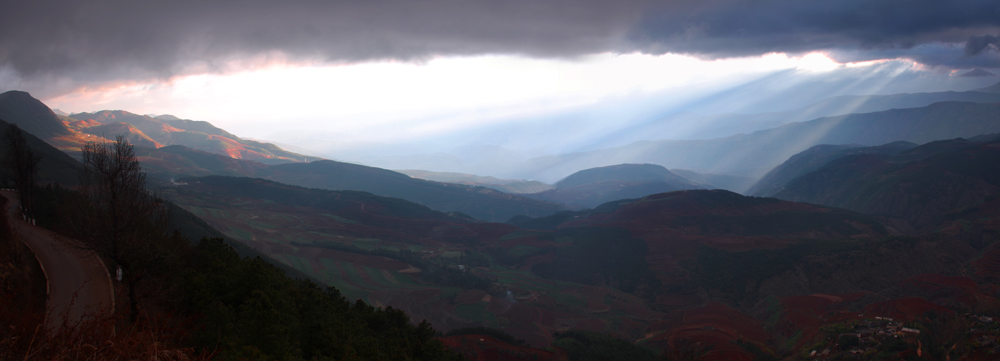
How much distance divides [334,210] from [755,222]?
120656 millimetres

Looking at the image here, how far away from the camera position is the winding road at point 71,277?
1681cm

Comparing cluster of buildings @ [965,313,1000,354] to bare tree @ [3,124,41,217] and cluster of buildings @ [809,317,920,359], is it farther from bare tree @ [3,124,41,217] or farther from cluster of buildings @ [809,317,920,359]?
bare tree @ [3,124,41,217]

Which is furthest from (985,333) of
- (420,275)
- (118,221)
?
(420,275)

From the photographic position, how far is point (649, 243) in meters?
104

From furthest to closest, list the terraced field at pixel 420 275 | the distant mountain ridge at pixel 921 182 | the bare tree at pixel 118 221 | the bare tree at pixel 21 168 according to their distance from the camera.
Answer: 1. the distant mountain ridge at pixel 921 182
2. the terraced field at pixel 420 275
3. the bare tree at pixel 21 168
4. the bare tree at pixel 118 221

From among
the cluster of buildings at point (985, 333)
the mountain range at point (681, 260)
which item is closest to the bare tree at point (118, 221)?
the mountain range at point (681, 260)

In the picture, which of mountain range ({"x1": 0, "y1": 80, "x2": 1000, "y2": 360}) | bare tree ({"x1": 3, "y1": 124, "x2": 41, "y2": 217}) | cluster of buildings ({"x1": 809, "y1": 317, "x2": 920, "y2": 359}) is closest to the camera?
bare tree ({"x1": 3, "y1": 124, "x2": 41, "y2": 217})

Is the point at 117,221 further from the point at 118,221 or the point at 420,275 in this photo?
the point at 420,275

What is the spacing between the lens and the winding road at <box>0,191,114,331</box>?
662 inches

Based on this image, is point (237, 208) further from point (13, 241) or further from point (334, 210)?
point (13, 241)

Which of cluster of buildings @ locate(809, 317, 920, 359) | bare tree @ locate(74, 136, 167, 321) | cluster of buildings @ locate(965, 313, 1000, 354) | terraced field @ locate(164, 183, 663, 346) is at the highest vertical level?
bare tree @ locate(74, 136, 167, 321)

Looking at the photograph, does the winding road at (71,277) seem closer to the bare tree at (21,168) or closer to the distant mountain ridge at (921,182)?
the bare tree at (21,168)

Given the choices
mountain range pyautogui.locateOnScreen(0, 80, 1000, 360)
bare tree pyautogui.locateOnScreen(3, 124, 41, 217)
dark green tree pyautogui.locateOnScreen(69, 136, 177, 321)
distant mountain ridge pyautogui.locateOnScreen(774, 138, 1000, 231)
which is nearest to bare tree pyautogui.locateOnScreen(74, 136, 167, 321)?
dark green tree pyautogui.locateOnScreen(69, 136, 177, 321)

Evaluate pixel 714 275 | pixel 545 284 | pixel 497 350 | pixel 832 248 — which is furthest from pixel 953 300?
pixel 545 284
